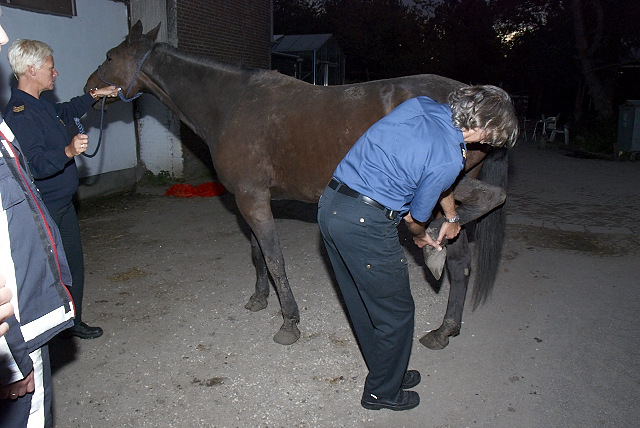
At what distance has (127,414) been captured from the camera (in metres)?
2.72

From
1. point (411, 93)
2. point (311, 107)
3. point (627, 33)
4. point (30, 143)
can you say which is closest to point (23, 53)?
point (30, 143)

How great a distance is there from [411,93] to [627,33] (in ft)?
65.5

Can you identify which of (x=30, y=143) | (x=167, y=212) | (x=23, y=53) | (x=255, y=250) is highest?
(x=23, y=53)

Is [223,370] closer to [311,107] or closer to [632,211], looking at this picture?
[311,107]

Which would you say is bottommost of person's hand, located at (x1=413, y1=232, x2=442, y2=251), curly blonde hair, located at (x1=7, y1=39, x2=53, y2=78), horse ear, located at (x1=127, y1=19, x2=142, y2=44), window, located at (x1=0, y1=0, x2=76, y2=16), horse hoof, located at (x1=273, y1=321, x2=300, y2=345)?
horse hoof, located at (x1=273, y1=321, x2=300, y2=345)

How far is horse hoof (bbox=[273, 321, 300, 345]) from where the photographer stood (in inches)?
137

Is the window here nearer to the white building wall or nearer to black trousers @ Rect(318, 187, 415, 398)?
the white building wall

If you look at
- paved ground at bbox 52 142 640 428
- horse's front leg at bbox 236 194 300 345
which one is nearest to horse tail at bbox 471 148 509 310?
paved ground at bbox 52 142 640 428

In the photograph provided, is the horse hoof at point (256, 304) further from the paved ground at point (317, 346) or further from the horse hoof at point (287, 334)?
the horse hoof at point (287, 334)

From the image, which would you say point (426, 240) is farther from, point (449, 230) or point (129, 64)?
→ point (129, 64)

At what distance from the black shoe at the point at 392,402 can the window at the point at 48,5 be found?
6.91m

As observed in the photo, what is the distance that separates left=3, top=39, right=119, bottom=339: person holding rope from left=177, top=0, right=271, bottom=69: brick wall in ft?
18.7

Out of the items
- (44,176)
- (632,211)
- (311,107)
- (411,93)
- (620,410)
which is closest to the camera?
(620,410)

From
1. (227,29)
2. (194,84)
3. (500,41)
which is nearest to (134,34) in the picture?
(194,84)
